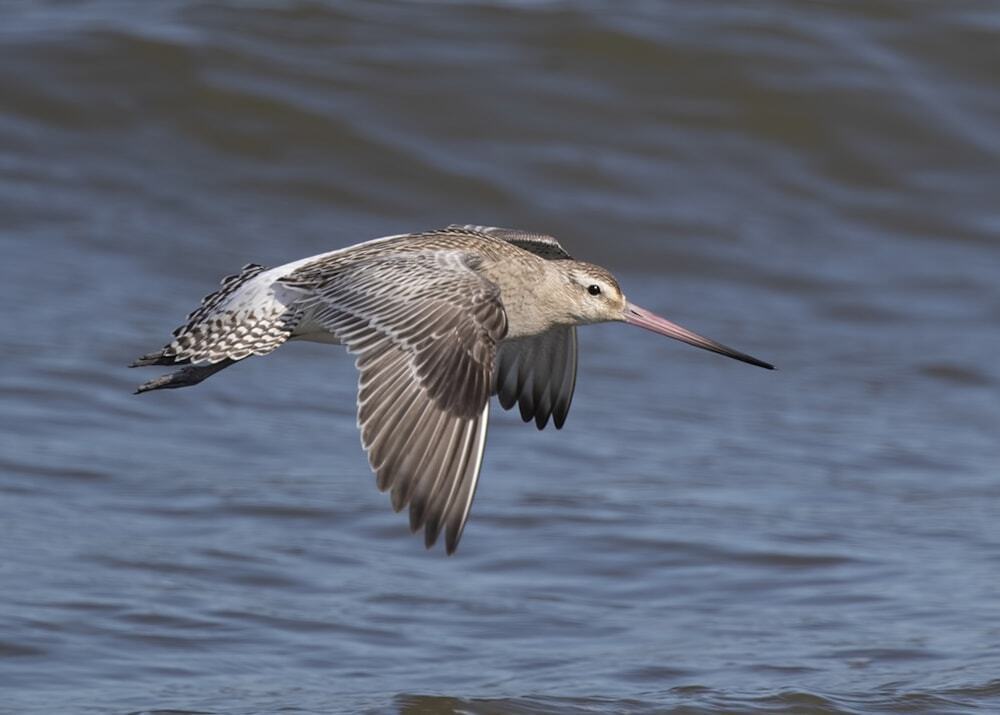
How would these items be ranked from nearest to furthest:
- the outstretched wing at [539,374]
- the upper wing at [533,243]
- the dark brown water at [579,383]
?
the dark brown water at [579,383], the upper wing at [533,243], the outstretched wing at [539,374]

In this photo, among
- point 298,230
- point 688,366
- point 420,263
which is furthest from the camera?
point 298,230

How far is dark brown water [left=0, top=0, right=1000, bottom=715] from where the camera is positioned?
6078mm

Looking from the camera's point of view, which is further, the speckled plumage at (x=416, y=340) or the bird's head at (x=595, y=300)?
the bird's head at (x=595, y=300)

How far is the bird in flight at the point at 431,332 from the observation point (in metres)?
4.68

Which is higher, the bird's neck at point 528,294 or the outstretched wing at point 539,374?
the bird's neck at point 528,294

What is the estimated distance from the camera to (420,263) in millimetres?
5492

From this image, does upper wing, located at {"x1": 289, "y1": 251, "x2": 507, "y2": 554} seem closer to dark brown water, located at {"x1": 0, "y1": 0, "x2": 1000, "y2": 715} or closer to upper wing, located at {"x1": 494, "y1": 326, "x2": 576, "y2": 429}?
upper wing, located at {"x1": 494, "y1": 326, "x2": 576, "y2": 429}

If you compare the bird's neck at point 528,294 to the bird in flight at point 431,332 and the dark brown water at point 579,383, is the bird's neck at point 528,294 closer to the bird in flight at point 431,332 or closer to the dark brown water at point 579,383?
the bird in flight at point 431,332

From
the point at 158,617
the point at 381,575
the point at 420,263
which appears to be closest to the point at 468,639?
the point at 381,575

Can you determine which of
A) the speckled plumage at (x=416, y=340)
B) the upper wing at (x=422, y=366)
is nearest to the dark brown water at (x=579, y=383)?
the speckled plumage at (x=416, y=340)

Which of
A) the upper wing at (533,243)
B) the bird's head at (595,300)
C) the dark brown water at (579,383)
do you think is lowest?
the dark brown water at (579,383)

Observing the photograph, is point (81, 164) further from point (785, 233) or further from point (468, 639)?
point (468, 639)

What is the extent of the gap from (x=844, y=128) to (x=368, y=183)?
3416mm

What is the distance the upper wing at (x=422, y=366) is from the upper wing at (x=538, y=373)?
87cm
